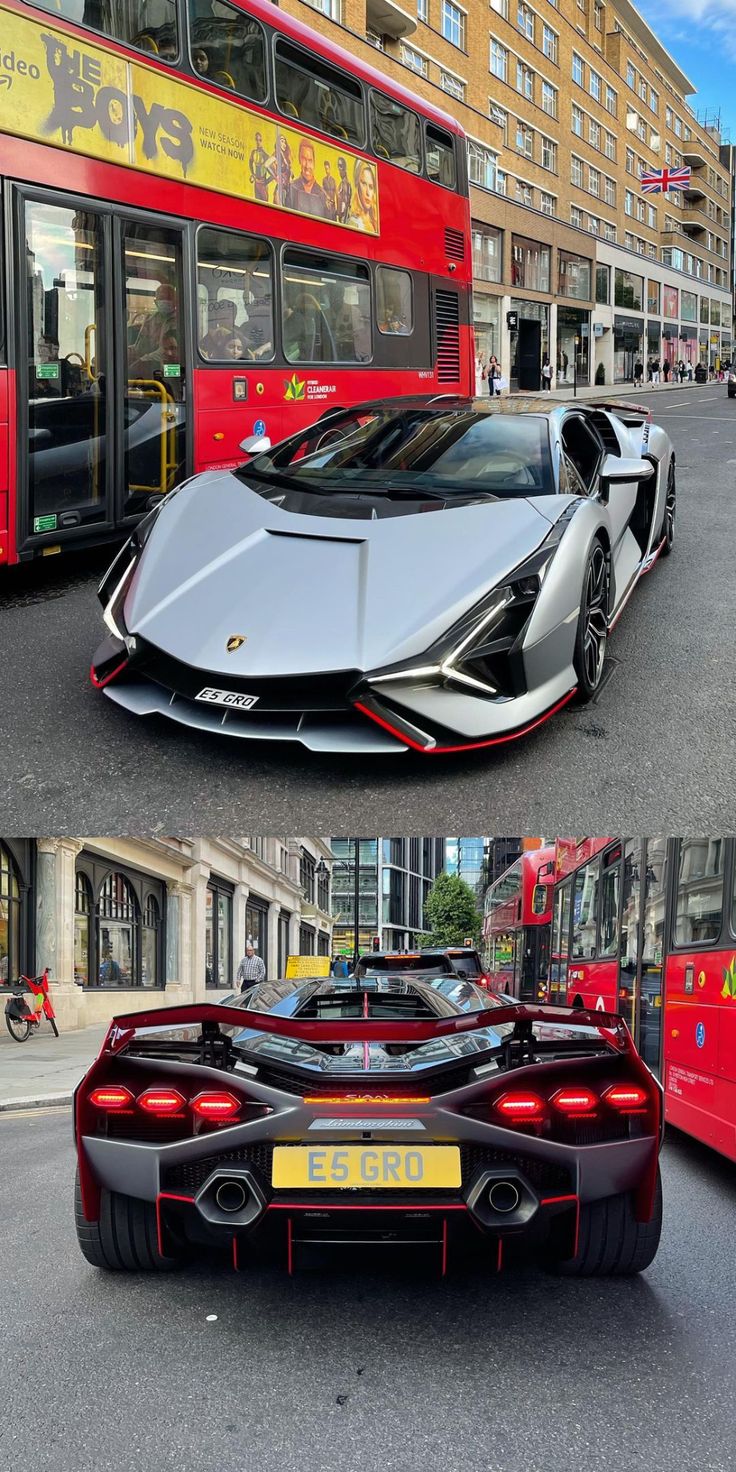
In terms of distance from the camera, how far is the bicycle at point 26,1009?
1475 centimetres

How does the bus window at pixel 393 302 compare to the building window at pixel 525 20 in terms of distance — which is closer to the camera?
the bus window at pixel 393 302

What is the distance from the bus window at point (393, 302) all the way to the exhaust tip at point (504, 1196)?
9.73 m

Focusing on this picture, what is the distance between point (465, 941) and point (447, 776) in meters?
26.5

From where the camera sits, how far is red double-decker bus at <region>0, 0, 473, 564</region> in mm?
7012

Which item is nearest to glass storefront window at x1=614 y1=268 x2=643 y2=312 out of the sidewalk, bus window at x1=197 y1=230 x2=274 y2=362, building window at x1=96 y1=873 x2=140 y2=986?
building window at x1=96 y1=873 x2=140 y2=986

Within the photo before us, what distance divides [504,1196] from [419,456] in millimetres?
4058

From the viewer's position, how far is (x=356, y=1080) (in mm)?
2885

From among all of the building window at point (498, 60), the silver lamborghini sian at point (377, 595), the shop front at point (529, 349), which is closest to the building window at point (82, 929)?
the silver lamborghini sian at point (377, 595)

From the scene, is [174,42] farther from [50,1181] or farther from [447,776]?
[50,1181]

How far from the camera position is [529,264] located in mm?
49062

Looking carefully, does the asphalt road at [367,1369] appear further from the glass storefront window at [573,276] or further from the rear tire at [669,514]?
the glass storefront window at [573,276]

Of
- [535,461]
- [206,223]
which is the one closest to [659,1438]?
[535,461]

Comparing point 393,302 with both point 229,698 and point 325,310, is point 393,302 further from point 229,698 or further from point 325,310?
point 229,698

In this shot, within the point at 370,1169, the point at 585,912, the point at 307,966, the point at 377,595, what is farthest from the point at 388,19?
the point at 370,1169
